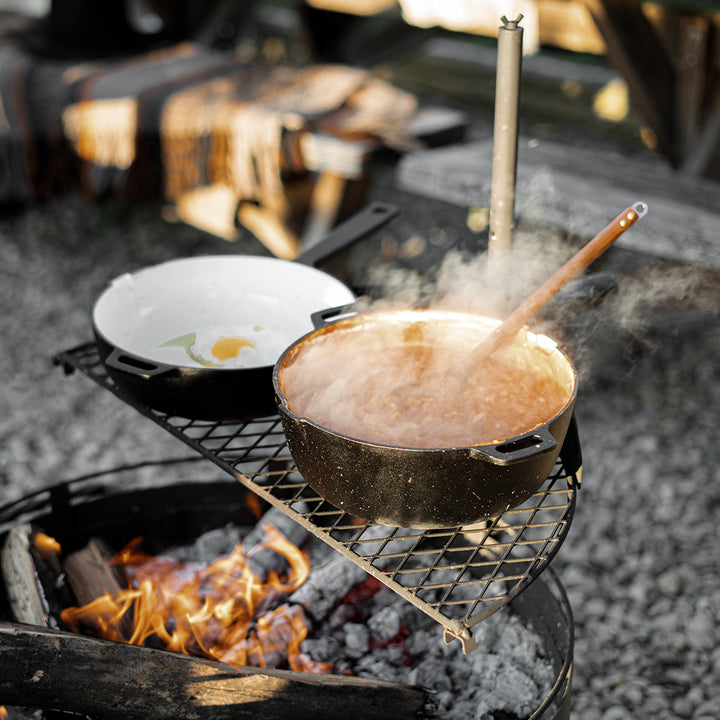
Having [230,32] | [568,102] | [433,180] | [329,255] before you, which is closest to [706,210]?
[433,180]

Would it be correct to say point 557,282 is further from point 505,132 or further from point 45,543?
point 45,543

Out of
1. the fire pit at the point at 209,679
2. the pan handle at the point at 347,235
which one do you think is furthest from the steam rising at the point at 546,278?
the fire pit at the point at 209,679

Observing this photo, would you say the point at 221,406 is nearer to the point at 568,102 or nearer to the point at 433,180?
the point at 433,180

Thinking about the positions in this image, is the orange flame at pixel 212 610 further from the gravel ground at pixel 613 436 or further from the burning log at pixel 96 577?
the gravel ground at pixel 613 436

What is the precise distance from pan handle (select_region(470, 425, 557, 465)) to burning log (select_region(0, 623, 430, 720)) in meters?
0.57

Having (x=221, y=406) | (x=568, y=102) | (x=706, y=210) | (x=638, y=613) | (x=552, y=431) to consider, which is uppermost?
(x=552, y=431)

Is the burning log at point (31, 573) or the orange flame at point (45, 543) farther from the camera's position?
the orange flame at point (45, 543)

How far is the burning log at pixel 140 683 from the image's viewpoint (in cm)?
119

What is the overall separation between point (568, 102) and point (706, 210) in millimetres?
3387

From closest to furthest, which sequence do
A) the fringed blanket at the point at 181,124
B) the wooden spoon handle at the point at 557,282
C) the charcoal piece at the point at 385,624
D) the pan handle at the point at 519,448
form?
1. the pan handle at the point at 519,448
2. the wooden spoon handle at the point at 557,282
3. the charcoal piece at the point at 385,624
4. the fringed blanket at the point at 181,124

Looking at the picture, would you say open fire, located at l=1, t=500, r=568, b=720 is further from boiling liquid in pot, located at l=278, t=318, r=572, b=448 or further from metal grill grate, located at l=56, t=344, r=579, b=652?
boiling liquid in pot, located at l=278, t=318, r=572, b=448

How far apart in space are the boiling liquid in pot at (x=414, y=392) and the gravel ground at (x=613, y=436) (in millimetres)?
445

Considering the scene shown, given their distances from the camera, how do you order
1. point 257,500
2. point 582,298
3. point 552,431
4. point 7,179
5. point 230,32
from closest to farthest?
point 552,431 → point 582,298 → point 257,500 → point 7,179 → point 230,32

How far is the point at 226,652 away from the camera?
4.85ft
